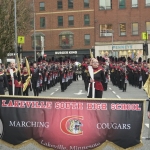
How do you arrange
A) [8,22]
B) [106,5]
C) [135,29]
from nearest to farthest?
[8,22] → [135,29] → [106,5]

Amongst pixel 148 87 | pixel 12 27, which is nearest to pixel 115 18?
pixel 12 27

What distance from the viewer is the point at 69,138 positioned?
605cm

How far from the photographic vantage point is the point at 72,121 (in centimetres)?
606

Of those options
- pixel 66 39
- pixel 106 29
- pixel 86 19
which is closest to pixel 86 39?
pixel 86 19

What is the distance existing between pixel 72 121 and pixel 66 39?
5372cm

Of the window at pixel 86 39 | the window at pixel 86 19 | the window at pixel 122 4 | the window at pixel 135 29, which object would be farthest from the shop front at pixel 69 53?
the window at pixel 122 4

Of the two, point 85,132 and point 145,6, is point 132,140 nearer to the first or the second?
point 85,132

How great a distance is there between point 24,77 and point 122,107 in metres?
10.7

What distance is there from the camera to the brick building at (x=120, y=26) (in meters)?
56.0

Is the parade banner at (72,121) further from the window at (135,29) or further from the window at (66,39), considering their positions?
the window at (66,39)

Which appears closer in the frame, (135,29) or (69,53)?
(135,29)

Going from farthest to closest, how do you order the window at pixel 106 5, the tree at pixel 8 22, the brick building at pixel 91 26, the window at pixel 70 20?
the window at pixel 70 20
the window at pixel 106 5
the brick building at pixel 91 26
the tree at pixel 8 22

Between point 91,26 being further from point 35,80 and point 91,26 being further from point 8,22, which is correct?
point 35,80

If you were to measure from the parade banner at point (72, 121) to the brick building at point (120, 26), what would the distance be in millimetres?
50124
